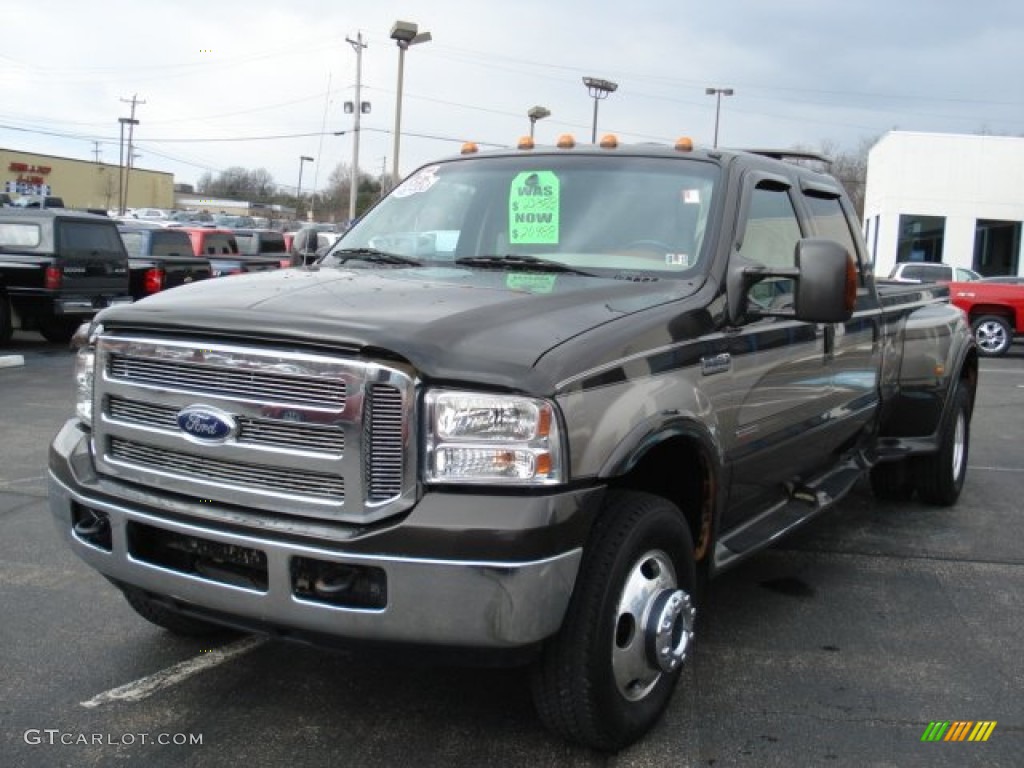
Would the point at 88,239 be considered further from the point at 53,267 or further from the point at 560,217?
the point at 560,217

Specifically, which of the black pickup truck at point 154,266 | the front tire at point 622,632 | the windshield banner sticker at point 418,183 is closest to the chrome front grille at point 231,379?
the front tire at point 622,632

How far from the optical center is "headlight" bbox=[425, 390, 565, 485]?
8.94 ft

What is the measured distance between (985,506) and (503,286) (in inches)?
183

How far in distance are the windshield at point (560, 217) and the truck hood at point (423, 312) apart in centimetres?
25

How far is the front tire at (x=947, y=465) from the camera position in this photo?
638cm

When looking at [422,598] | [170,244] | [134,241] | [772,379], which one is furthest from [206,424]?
[170,244]

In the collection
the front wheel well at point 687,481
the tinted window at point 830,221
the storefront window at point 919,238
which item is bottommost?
the front wheel well at point 687,481

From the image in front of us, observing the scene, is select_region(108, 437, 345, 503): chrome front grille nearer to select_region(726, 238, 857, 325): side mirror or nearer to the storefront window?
select_region(726, 238, 857, 325): side mirror

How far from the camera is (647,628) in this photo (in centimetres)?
315

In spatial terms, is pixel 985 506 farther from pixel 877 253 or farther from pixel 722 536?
pixel 877 253

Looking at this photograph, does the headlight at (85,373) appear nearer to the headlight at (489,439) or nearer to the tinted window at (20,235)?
the headlight at (489,439)

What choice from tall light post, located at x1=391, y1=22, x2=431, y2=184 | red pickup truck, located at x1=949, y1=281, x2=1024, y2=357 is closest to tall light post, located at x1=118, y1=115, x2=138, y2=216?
tall light post, located at x1=391, y1=22, x2=431, y2=184

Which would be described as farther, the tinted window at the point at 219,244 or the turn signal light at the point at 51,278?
the tinted window at the point at 219,244

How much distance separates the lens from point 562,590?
109 inches
